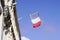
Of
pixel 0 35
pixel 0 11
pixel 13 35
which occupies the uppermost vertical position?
pixel 13 35

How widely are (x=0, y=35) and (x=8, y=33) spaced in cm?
1011

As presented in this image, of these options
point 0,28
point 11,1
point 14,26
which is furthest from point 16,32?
point 0,28

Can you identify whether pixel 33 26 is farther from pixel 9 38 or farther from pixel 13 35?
pixel 13 35

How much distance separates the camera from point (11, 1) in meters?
23.7

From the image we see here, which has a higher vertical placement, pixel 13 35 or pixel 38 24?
pixel 13 35

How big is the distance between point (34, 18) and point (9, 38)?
584cm

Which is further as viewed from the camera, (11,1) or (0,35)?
(11,1)

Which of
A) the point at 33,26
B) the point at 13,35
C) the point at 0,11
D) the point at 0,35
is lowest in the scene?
the point at 0,35

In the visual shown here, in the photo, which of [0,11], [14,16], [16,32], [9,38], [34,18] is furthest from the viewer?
[16,32]

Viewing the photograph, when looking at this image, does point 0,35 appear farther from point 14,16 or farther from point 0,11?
point 14,16

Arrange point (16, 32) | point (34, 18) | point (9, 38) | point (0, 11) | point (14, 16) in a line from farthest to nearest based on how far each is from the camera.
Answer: point (16, 32), point (14, 16), point (9, 38), point (34, 18), point (0, 11)

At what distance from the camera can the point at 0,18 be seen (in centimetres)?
1506

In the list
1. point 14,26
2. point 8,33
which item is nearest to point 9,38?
point 8,33

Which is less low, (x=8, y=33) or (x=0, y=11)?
(x=8, y=33)
